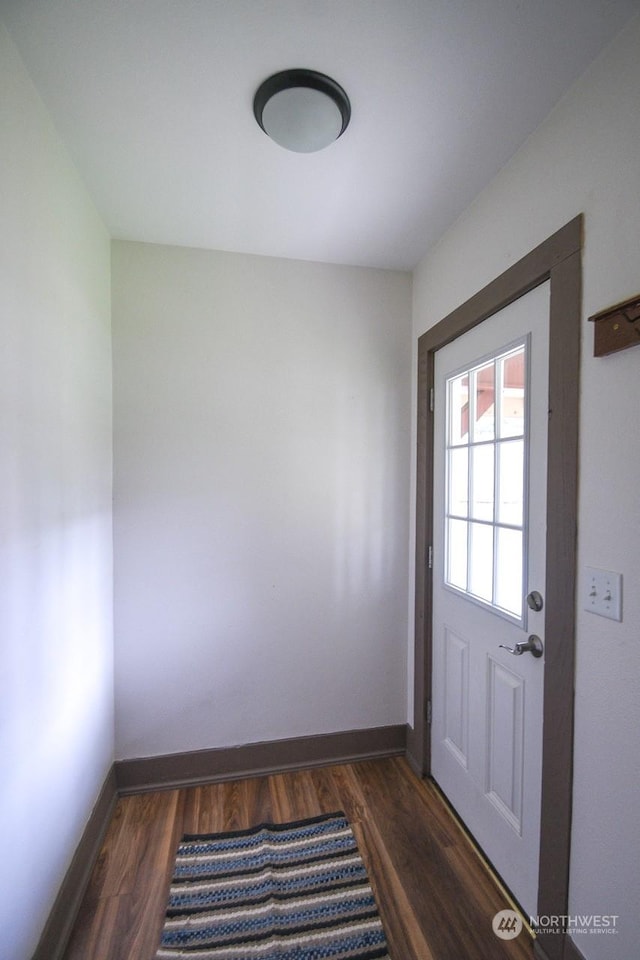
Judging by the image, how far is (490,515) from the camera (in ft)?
4.61

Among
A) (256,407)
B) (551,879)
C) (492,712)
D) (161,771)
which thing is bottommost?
(161,771)

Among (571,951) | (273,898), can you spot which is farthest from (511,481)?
(273,898)

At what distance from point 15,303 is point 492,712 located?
6.44 feet

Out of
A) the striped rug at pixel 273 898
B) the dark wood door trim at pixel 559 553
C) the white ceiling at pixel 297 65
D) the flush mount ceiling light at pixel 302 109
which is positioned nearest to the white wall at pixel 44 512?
the white ceiling at pixel 297 65

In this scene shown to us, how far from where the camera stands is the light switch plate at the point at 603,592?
2.96 feet

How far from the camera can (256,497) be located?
1.81m

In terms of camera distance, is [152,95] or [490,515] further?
[490,515]

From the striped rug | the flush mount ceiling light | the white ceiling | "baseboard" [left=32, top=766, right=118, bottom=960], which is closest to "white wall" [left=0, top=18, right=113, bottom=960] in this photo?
"baseboard" [left=32, top=766, right=118, bottom=960]

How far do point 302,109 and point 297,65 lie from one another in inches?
3.2

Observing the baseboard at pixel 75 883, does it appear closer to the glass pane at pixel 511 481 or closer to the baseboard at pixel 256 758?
the baseboard at pixel 256 758

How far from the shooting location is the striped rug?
1.12 meters

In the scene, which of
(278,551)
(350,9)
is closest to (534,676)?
(278,551)

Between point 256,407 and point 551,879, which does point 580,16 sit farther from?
point 551,879

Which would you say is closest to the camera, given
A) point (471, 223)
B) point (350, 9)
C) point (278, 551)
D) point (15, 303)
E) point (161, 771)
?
point (350, 9)
